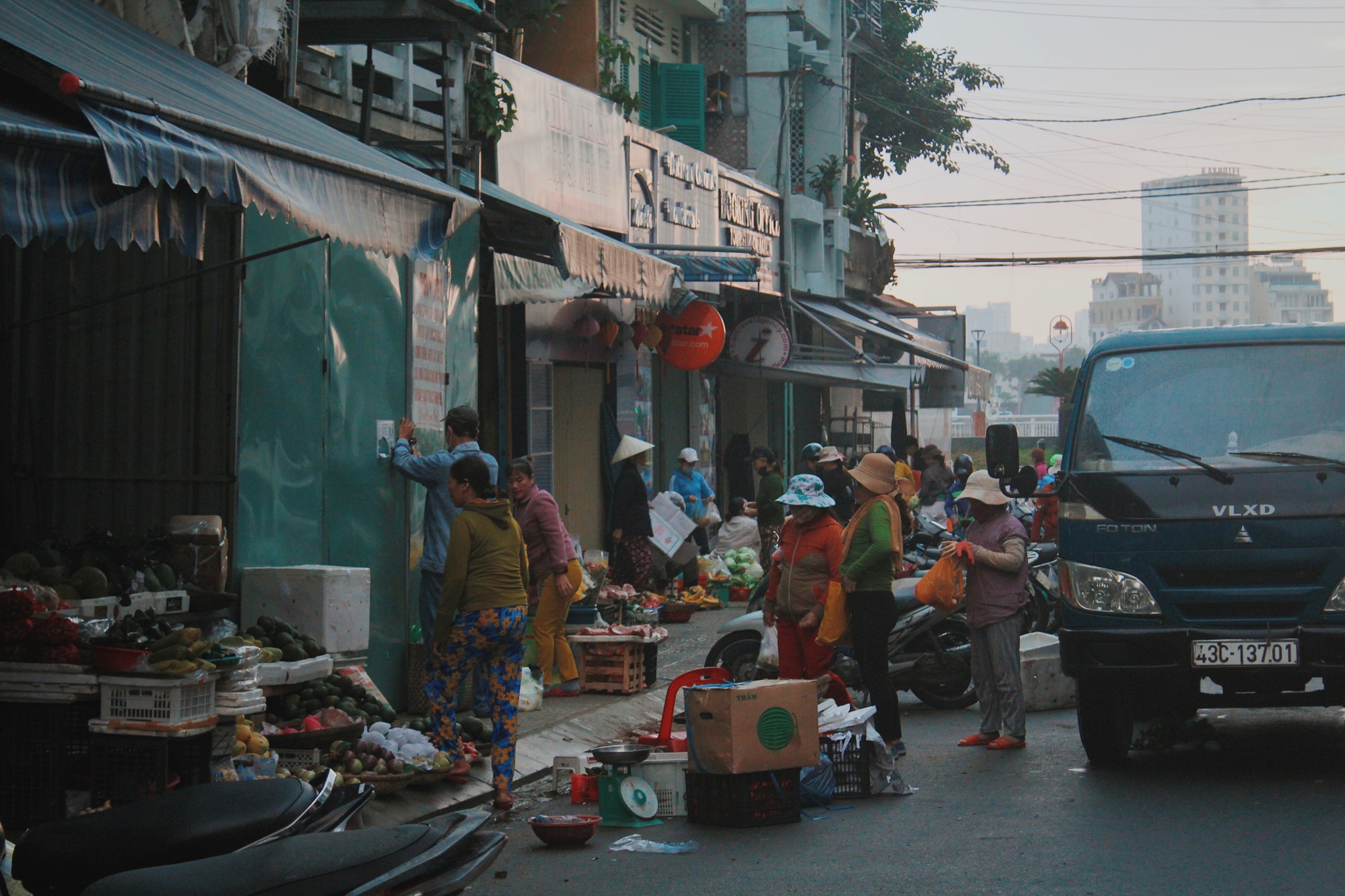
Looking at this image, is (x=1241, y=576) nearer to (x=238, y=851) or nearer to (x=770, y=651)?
(x=770, y=651)

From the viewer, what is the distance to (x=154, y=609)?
8.08 metres

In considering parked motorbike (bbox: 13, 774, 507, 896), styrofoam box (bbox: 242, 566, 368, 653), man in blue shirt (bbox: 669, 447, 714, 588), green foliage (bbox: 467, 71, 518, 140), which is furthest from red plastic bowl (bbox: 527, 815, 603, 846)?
man in blue shirt (bbox: 669, 447, 714, 588)

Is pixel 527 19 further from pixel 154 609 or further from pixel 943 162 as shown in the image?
pixel 943 162

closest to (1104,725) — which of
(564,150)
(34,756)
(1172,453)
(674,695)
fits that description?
(1172,453)

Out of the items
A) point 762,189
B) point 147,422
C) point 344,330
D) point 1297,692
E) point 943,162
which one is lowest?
point 1297,692

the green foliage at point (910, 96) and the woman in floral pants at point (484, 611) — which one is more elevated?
the green foliage at point (910, 96)

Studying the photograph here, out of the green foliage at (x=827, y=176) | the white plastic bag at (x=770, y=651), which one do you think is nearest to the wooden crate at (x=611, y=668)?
the white plastic bag at (x=770, y=651)

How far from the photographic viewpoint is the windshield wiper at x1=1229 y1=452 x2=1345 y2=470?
25.5 feet

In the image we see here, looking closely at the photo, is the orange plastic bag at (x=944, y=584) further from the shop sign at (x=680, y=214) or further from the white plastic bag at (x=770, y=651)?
the shop sign at (x=680, y=214)

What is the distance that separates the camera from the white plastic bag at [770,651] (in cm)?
1014

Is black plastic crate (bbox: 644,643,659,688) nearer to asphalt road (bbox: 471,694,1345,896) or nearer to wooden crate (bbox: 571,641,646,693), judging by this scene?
wooden crate (bbox: 571,641,646,693)

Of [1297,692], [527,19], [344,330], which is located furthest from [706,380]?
[1297,692]

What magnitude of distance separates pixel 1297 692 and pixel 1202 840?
181cm

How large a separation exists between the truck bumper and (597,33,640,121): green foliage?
1195cm
